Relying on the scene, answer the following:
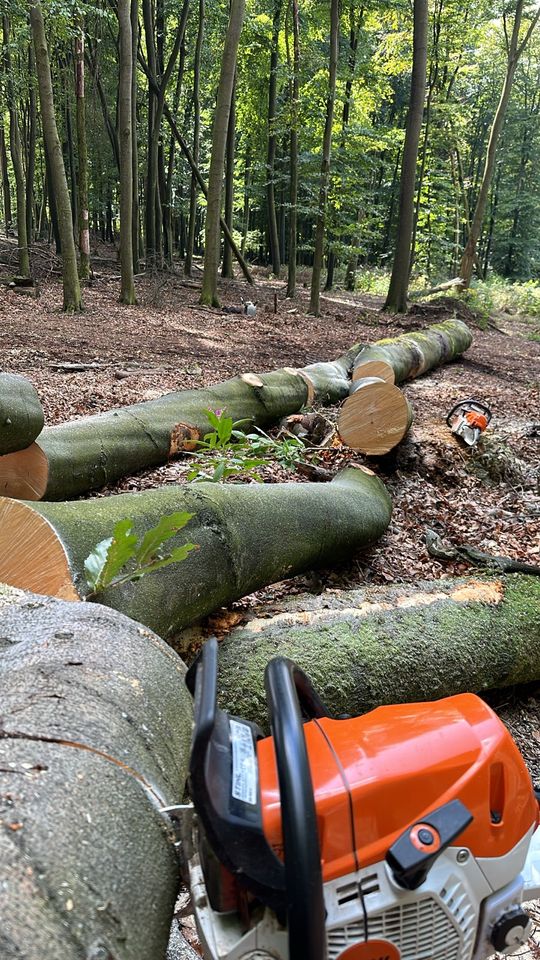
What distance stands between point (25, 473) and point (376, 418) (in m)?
2.44

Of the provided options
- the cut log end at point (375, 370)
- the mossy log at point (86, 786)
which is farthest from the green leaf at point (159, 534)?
the cut log end at point (375, 370)

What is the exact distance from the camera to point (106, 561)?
73.2 inches

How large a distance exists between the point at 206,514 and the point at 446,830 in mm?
1635

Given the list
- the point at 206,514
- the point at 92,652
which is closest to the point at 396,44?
the point at 206,514

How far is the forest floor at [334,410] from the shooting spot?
365cm

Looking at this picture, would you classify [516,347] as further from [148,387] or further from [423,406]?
[148,387]

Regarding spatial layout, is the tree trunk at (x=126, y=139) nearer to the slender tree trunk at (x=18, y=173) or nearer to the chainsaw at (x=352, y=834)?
the slender tree trunk at (x=18, y=173)

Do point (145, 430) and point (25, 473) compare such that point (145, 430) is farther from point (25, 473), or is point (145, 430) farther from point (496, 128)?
point (496, 128)

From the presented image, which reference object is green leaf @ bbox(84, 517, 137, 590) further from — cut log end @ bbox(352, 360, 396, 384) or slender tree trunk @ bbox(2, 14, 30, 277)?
slender tree trunk @ bbox(2, 14, 30, 277)

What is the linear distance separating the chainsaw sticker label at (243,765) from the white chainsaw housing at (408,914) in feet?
0.58

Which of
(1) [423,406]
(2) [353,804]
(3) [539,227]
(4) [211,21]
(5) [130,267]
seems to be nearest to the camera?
(2) [353,804]

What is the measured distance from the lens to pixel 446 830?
95 centimetres

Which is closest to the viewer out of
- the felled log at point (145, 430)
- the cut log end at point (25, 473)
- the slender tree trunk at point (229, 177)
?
the cut log end at point (25, 473)

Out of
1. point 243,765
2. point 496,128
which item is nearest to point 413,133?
point 496,128
